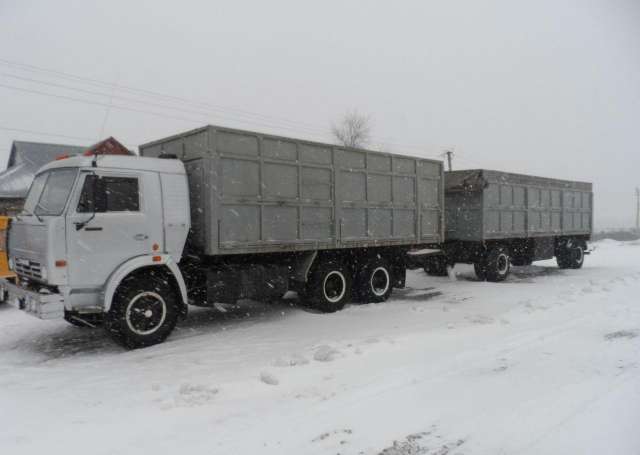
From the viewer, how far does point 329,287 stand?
894 centimetres

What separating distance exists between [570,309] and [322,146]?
213 inches

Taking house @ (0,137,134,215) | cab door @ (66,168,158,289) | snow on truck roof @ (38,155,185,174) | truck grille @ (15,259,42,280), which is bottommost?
truck grille @ (15,259,42,280)

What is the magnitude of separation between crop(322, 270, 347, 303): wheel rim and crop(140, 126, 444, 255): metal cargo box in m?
0.64

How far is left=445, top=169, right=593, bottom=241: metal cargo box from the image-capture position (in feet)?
40.8

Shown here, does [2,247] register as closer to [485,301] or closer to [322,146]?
[322,146]

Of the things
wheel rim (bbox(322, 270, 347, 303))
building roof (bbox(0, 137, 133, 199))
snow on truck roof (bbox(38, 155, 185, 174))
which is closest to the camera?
snow on truck roof (bbox(38, 155, 185, 174))

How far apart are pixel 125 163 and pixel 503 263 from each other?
35.4 feet

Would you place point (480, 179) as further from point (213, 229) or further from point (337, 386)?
point (337, 386)

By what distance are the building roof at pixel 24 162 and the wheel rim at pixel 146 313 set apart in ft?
73.6

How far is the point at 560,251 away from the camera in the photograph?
53.5ft

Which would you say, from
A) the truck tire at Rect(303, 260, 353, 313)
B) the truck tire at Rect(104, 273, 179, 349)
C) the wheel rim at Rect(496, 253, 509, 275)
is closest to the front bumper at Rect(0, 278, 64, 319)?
the truck tire at Rect(104, 273, 179, 349)

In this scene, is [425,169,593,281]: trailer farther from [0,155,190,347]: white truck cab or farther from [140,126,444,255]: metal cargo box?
[0,155,190,347]: white truck cab

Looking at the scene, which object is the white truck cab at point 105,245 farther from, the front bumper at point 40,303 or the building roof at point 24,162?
the building roof at point 24,162

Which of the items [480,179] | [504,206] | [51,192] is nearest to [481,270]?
[504,206]
